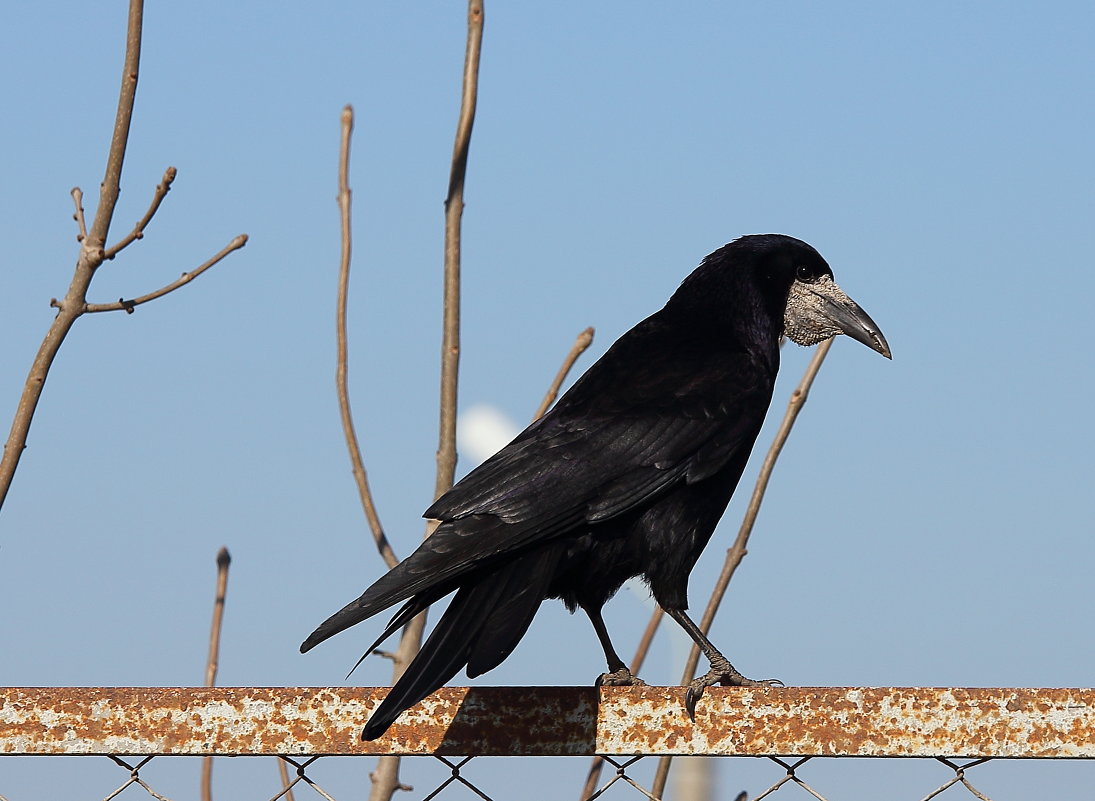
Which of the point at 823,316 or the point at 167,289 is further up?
the point at 823,316

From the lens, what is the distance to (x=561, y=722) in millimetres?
2139

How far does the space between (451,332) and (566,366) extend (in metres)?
0.47

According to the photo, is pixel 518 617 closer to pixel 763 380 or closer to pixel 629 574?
pixel 629 574

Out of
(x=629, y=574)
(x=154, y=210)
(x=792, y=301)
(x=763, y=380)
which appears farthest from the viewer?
(x=792, y=301)

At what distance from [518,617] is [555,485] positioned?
1.26 feet

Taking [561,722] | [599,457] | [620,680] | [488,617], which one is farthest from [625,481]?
[561,722]

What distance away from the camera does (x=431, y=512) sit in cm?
302

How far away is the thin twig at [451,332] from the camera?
2.90 m

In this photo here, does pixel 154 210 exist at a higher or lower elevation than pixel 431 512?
higher

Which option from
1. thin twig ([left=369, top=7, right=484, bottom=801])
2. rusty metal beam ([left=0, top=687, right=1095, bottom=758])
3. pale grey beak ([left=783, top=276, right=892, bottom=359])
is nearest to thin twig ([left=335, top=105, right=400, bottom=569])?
thin twig ([left=369, top=7, right=484, bottom=801])

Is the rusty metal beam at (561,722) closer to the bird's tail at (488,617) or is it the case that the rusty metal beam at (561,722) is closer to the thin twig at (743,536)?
the bird's tail at (488,617)

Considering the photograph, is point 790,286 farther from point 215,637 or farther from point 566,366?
point 215,637

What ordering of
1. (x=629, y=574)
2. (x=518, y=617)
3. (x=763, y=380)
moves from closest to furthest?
(x=518, y=617) → (x=629, y=574) → (x=763, y=380)

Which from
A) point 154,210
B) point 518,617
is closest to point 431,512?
point 518,617
